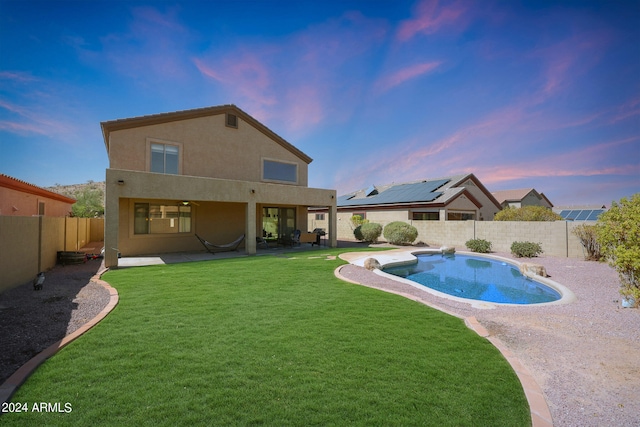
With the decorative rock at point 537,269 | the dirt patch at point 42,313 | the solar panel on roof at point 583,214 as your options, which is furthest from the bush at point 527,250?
the solar panel on roof at point 583,214

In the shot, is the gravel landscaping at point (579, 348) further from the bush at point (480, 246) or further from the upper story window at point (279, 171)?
the upper story window at point (279, 171)

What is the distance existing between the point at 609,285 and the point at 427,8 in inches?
499

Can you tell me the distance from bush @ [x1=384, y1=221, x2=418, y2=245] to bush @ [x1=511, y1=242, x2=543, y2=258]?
20.8 ft

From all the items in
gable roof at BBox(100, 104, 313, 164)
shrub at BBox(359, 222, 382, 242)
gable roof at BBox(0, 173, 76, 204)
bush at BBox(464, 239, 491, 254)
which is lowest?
bush at BBox(464, 239, 491, 254)

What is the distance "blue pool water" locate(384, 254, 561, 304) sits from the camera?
28.6 ft

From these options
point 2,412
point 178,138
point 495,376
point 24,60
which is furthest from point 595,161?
point 24,60

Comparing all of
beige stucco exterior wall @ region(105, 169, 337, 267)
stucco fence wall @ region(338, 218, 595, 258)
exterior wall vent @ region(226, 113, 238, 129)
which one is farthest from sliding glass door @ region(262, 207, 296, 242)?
stucco fence wall @ region(338, 218, 595, 258)

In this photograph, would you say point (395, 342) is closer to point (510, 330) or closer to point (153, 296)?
point (510, 330)

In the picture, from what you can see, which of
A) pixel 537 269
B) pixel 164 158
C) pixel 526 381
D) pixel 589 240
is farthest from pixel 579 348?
pixel 164 158

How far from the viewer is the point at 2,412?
111 inches

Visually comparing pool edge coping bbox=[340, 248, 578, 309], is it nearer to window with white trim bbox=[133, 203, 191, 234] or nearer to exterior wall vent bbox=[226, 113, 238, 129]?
window with white trim bbox=[133, 203, 191, 234]

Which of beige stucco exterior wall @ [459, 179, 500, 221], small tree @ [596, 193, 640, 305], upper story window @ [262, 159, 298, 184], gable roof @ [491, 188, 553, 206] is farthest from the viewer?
gable roof @ [491, 188, 553, 206]

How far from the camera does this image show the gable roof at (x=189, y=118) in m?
13.1

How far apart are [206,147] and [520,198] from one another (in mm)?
40101
